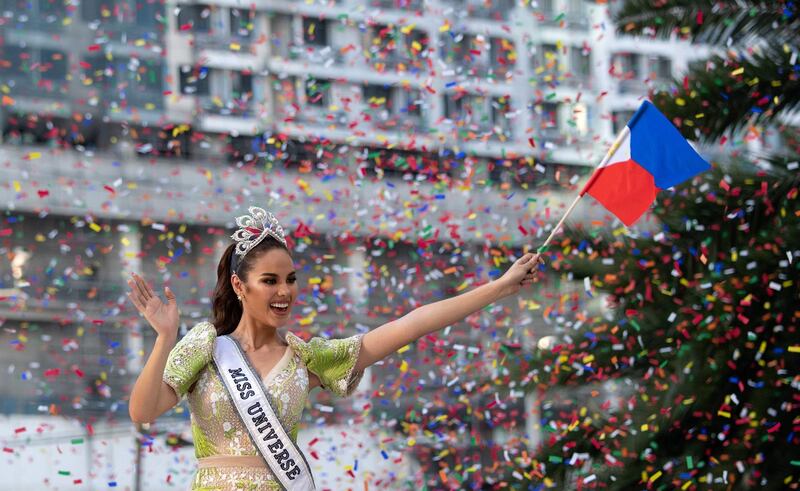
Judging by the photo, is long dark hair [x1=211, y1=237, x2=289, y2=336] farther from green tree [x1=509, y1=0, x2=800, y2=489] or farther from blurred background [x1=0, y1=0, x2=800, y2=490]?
green tree [x1=509, y1=0, x2=800, y2=489]

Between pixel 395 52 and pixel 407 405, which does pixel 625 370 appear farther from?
pixel 395 52

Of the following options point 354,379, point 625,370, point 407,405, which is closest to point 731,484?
point 625,370

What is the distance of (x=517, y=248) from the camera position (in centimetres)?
1888

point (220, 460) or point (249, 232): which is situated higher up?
point (249, 232)

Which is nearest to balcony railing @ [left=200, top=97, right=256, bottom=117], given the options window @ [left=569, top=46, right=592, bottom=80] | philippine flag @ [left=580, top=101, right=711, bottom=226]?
window @ [left=569, top=46, right=592, bottom=80]

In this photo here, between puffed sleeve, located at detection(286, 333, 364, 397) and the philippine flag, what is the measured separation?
149cm

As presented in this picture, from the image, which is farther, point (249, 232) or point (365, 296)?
point (365, 296)

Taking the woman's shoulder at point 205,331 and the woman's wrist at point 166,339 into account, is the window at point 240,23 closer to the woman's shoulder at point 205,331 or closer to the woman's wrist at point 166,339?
the woman's shoulder at point 205,331

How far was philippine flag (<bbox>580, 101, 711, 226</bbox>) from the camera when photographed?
7879 millimetres

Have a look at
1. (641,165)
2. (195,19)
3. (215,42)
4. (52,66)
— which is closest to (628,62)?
(215,42)

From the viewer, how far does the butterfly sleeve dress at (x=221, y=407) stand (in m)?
6.69

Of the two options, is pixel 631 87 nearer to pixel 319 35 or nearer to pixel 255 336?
pixel 319 35

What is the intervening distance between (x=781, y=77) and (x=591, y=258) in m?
2.44

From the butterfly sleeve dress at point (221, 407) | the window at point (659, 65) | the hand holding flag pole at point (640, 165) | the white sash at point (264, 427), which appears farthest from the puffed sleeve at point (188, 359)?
the window at point (659, 65)
